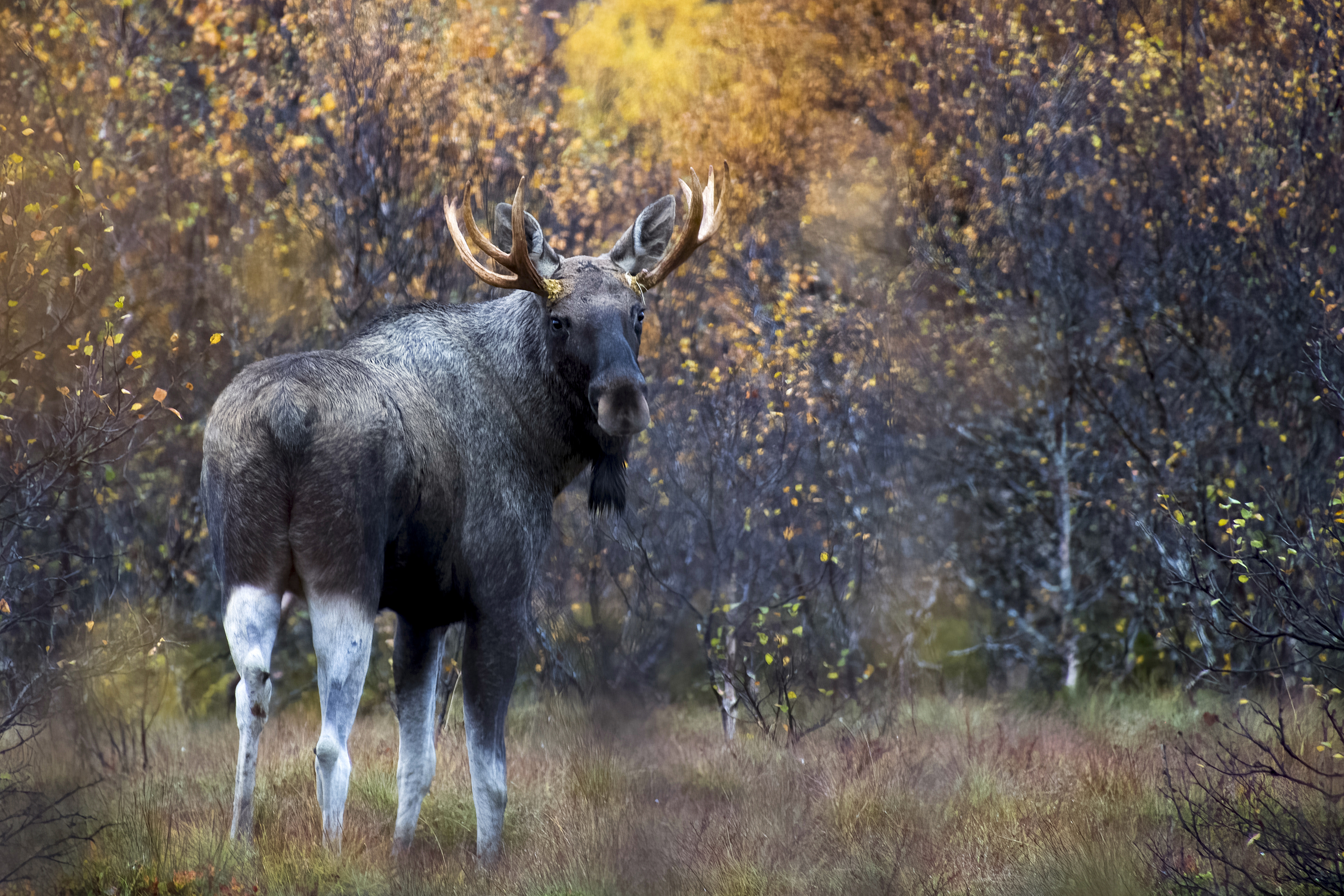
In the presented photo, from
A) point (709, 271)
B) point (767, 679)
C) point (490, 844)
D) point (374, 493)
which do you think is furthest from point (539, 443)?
point (709, 271)

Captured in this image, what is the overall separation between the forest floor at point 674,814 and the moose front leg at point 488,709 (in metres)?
0.18

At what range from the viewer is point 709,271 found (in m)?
14.6

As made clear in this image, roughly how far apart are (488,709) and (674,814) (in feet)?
4.13

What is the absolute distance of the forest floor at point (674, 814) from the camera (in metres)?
4.93

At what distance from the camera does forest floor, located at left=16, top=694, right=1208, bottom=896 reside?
16.2ft

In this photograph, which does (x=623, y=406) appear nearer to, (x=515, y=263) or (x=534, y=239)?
(x=515, y=263)

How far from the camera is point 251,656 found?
15.6 ft

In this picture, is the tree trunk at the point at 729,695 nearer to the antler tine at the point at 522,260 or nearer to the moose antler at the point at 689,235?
the moose antler at the point at 689,235

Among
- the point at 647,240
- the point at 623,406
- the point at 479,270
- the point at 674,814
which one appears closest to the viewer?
the point at 623,406

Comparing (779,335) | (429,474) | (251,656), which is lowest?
(251,656)

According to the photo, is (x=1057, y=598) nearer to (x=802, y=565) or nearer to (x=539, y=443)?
(x=802, y=565)

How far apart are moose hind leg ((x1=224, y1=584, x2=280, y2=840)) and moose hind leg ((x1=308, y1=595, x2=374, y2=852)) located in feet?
0.59

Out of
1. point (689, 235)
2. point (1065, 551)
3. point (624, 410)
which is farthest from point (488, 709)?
point (1065, 551)

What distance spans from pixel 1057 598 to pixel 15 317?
32.1ft
